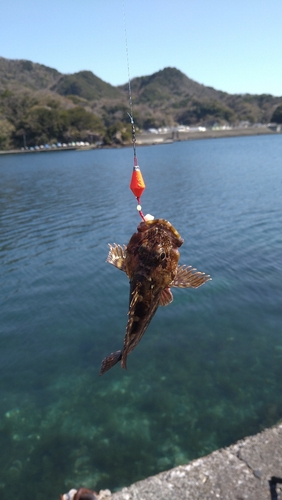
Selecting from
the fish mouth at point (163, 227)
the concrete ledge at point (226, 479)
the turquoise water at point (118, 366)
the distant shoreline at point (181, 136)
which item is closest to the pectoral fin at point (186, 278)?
the fish mouth at point (163, 227)

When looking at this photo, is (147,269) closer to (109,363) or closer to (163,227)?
(163,227)

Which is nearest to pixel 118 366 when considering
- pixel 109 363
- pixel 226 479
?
pixel 226 479

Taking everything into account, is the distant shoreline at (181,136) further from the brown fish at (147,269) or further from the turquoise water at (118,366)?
the brown fish at (147,269)

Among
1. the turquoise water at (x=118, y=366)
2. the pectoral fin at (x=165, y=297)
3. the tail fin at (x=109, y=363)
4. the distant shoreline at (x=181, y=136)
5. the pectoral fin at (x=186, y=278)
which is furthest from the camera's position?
the distant shoreline at (x=181, y=136)

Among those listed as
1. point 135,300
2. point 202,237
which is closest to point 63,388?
point 135,300

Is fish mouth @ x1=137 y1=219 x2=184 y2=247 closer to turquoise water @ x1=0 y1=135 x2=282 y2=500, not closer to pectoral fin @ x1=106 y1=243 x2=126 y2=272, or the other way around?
pectoral fin @ x1=106 y1=243 x2=126 y2=272
